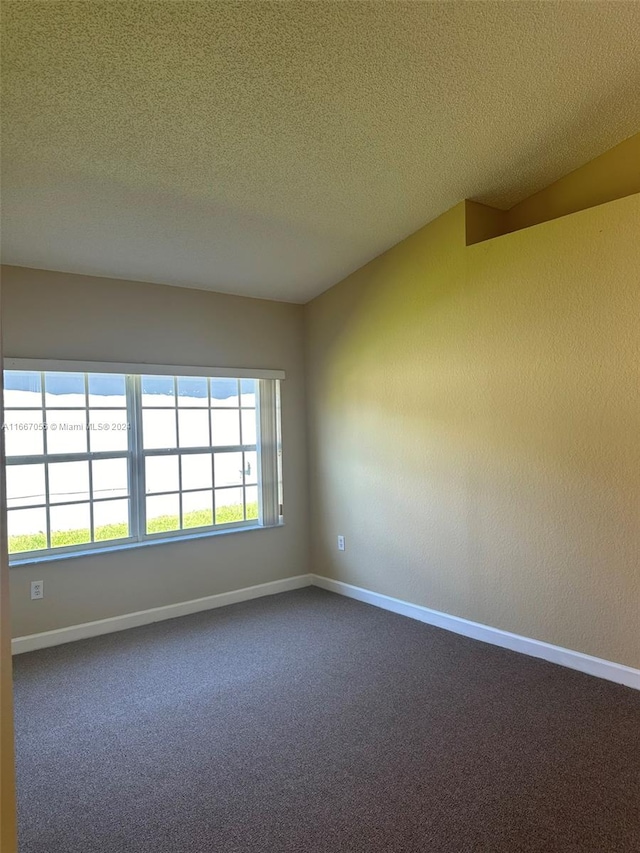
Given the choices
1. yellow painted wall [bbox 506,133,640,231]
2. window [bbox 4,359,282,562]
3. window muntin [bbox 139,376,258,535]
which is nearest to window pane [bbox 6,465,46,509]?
window [bbox 4,359,282,562]

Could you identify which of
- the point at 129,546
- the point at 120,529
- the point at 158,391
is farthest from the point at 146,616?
the point at 158,391

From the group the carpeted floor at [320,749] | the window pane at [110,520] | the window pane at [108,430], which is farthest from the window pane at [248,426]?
the carpeted floor at [320,749]

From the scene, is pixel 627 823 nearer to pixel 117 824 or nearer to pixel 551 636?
pixel 551 636

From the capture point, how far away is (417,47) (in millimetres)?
2223

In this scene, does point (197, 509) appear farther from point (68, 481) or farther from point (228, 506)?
point (68, 481)

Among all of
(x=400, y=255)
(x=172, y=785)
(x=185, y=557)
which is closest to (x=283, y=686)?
(x=172, y=785)

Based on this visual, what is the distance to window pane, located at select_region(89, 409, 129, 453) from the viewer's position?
373 centimetres

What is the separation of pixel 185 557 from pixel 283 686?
4.79ft

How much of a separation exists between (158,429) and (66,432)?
63 cm

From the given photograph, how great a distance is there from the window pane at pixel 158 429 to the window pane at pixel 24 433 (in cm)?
69

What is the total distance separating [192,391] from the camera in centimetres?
418

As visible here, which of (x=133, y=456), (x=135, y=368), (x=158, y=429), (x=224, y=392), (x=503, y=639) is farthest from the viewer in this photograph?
(x=224, y=392)

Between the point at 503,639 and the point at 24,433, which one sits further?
the point at 24,433

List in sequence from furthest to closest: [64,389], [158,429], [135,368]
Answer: [158,429] → [135,368] → [64,389]
